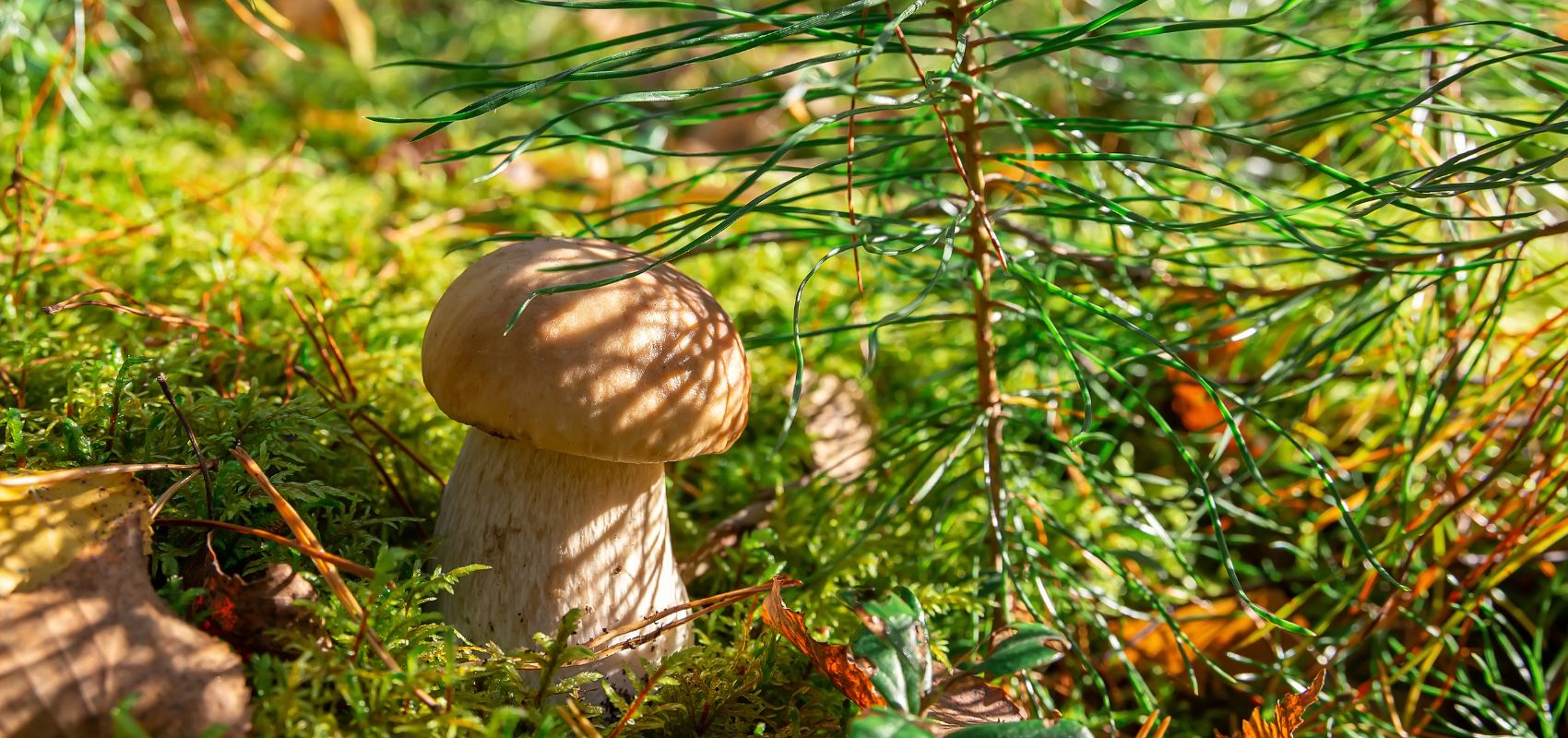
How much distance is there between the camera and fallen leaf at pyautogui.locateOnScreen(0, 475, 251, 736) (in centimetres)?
79

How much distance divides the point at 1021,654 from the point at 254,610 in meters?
0.74

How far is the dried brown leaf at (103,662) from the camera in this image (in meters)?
0.78

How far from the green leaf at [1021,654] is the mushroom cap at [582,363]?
377 mm

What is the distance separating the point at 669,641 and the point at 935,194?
0.69 meters

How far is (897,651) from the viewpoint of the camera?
915 mm

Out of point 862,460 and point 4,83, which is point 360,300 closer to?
point 862,460

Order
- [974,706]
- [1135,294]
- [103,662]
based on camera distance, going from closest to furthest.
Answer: [103,662] → [974,706] → [1135,294]

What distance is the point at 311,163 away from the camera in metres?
2.45

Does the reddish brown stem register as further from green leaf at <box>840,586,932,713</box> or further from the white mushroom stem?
the white mushroom stem

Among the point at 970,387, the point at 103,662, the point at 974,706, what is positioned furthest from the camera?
the point at 970,387

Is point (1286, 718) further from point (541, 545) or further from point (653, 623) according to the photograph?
point (541, 545)

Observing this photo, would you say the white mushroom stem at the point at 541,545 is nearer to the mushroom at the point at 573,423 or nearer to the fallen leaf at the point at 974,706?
the mushroom at the point at 573,423

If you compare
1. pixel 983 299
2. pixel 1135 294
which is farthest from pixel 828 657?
pixel 1135 294

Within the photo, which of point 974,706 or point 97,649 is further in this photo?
point 974,706
